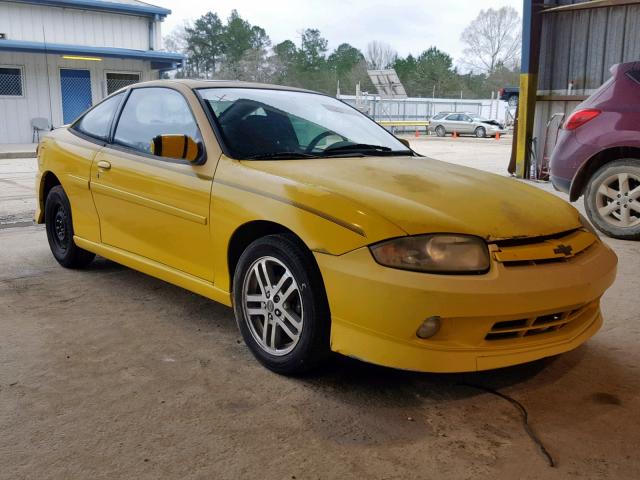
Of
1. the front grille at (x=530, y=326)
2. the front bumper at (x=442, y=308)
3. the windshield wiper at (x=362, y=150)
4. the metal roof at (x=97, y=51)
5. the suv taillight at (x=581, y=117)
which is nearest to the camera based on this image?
the front bumper at (x=442, y=308)

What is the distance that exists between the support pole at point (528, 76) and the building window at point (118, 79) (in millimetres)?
14398

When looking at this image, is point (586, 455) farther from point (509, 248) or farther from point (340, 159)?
point (340, 159)

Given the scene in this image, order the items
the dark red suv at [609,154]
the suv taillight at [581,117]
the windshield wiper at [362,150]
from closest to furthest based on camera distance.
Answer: the windshield wiper at [362,150] → the dark red suv at [609,154] → the suv taillight at [581,117]

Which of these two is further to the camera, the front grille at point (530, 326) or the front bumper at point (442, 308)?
the front grille at point (530, 326)

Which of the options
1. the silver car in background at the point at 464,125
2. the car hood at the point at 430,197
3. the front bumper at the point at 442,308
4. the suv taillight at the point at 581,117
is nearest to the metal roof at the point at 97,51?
the silver car in background at the point at 464,125

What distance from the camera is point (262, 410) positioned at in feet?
8.86

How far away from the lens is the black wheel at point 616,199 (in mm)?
5996

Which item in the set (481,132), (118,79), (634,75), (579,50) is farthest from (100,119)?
(481,132)

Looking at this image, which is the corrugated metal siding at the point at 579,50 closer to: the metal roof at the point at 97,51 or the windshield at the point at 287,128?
the windshield at the point at 287,128

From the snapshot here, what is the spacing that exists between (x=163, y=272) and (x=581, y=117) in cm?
449

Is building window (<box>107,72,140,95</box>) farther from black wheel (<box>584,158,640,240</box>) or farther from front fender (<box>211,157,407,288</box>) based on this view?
front fender (<box>211,157,407,288</box>)

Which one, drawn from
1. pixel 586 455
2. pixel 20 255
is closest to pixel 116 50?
pixel 20 255

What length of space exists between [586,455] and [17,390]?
238 cm

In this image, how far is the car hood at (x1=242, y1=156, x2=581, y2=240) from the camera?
8.91 feet
